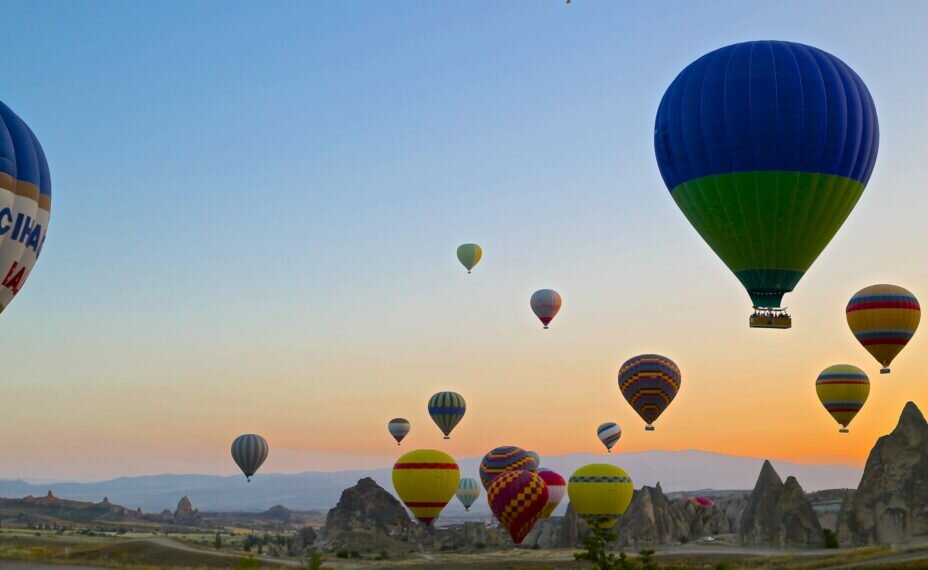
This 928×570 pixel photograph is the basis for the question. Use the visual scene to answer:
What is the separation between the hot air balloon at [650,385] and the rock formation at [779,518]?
10675mm

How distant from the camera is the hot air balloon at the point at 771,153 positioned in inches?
1827

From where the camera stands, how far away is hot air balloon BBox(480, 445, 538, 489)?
8975cm

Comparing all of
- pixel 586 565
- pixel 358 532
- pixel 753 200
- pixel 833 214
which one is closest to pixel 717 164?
pixel 753 200

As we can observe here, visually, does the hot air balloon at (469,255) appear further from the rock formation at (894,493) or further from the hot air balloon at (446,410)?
the rock formation at (894,493)

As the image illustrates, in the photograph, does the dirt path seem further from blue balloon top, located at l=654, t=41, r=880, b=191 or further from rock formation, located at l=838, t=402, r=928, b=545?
rock formation, located at l=838, t=402, r=928, b=545

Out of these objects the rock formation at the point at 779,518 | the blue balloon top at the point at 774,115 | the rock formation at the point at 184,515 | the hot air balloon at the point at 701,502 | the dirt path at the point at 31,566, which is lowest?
the dirt path at the point at 31,566

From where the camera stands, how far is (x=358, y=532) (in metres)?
82.8

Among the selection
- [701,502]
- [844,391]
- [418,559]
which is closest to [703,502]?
[701,502]

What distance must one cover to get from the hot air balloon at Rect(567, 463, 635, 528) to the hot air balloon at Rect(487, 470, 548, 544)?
7.87m

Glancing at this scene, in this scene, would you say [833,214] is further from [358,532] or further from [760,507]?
[358,532]

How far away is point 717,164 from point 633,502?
Result: 1592 inches

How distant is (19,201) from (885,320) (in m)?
56.6

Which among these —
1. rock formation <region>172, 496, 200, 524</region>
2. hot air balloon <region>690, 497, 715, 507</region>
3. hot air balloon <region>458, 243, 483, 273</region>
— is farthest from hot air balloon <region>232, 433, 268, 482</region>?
rock formation <region>172, 496, 200, 524</region>

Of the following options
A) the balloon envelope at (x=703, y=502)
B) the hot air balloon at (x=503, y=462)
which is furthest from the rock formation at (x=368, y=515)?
the balloon envelope at (x=703, y=502)
